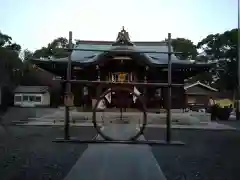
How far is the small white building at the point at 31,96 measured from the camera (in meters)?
52.2

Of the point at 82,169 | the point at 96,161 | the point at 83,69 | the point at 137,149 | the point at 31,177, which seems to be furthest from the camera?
the point at 83,69

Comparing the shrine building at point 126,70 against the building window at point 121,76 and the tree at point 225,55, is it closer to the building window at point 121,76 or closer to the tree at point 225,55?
the building window at point 121,76

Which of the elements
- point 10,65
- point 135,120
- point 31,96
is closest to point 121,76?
point 135,120

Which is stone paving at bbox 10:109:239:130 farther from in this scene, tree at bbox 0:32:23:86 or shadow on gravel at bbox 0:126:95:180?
tree at bbox 0:32:23:86

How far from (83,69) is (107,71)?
5.87 ft

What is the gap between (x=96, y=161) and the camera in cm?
837

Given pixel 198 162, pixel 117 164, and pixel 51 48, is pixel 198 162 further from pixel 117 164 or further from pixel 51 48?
pixel 51 48

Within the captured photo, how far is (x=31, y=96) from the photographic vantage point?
5312cm

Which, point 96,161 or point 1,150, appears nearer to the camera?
point 96,161

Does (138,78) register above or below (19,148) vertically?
above

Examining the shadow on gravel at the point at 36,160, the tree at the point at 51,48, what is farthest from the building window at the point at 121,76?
the tree at the point at 51,48

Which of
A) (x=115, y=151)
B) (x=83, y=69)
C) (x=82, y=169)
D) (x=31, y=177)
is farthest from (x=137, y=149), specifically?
(x=83, y=69)

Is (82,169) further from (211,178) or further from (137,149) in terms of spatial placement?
(137,149)

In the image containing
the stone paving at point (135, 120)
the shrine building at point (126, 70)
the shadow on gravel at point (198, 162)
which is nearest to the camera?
the shadow on gravel at point (198, 162)
